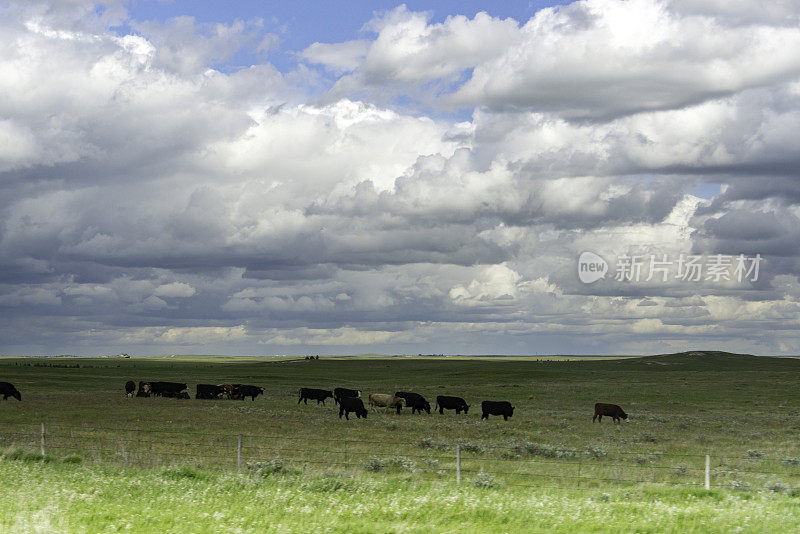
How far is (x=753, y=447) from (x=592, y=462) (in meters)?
8.80

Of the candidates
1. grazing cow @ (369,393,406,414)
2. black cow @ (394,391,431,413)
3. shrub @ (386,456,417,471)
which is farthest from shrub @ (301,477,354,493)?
grazing cow @ (369,393,406,414)

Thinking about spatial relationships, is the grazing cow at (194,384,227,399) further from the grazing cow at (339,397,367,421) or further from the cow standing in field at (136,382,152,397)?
the grazing cow at (339,397,367,421)

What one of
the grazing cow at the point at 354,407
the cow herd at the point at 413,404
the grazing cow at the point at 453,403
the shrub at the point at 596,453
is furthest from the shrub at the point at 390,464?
the grazing cow at the point at 453,403

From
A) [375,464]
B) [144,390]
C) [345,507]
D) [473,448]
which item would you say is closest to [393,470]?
[375,464]

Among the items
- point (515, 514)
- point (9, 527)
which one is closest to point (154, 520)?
point (9, 527)

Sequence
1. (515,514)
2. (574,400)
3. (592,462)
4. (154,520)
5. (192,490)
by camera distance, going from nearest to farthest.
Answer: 1. (154,520)
2. (515,514)
3. (192,490)
4. (592,462)
5. (574,400)

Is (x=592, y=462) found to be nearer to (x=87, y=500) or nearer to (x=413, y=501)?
(x=413, y=501)

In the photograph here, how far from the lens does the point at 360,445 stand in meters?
27.4

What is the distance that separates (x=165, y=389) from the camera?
189 feet

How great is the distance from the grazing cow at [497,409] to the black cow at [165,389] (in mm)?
26353

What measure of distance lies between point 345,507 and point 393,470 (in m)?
8.16

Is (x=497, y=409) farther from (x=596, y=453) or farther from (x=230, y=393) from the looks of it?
(x=230, y=393)

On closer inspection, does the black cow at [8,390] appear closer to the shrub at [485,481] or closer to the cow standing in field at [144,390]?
the cow standing in field at [144,390]

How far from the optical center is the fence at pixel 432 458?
65.7ft
